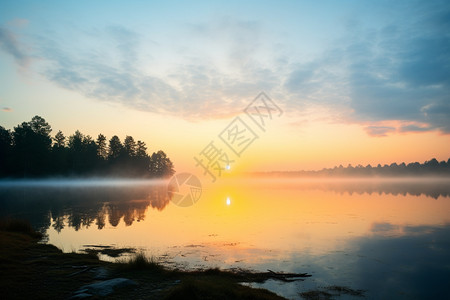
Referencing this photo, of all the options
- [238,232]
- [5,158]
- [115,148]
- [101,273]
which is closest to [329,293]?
[101,273]

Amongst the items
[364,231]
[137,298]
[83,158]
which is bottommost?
[364,231]

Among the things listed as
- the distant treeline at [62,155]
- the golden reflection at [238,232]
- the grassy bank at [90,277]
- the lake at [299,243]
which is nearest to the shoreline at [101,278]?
the grassy bank at [90,277]

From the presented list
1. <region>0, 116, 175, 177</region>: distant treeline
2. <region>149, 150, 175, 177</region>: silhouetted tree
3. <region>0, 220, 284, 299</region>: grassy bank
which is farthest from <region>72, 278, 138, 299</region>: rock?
<region>149, 150, 175, 177</region>: silhouetted tree

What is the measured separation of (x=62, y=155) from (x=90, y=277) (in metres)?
124

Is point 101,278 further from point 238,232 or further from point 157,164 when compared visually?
point 157,164

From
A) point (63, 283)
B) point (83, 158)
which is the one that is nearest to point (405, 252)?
point (63, 283)

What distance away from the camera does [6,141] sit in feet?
343

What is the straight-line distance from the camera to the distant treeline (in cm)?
10000

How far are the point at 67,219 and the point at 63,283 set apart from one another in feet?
78.1

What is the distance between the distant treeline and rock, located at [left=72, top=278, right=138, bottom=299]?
11285cm

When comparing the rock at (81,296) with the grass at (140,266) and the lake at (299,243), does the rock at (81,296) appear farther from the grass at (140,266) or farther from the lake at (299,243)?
the lake at (299,243)

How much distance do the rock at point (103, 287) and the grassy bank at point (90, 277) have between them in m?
0.31

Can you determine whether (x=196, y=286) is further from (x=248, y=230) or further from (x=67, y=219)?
(x=67, y=219)

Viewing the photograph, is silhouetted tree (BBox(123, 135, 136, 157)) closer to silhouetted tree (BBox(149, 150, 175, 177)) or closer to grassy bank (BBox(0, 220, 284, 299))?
silhouetted tree (BBox(149, 150, 175, 177))
